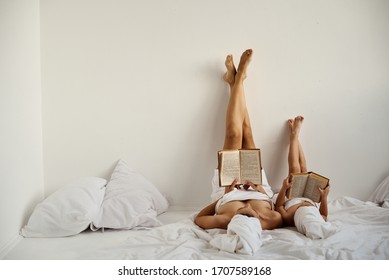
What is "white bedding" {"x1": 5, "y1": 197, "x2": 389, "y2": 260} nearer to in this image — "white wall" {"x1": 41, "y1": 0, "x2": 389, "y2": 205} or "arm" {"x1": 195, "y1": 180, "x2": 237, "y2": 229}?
"arm" {"x1": 195, "y1": 180, "x2": 237, "y2": 229}

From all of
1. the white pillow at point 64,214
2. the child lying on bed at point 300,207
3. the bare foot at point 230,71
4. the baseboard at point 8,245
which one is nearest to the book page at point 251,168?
the child lying on bed at point 300,207

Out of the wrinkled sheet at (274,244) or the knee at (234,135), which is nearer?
the wrinkled sheet at (274,244)

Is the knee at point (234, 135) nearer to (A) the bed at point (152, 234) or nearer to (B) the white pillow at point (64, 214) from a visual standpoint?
(A) the bed at point (152, 234)

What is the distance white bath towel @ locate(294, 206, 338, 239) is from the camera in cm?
153

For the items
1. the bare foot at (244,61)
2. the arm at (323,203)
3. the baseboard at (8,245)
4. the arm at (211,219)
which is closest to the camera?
the baseboard at (8,245)

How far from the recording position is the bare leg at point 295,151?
210 centimetres

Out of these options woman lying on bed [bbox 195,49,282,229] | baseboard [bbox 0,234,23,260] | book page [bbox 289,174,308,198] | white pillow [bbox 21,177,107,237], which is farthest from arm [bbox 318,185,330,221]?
baseboard [bbox 0,234,23,260]

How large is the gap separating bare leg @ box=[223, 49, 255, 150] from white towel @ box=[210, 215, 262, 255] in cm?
65

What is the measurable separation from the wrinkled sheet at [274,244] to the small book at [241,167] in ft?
0.93

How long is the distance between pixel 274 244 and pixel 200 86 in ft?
3.52

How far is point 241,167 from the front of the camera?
1.82 meters
